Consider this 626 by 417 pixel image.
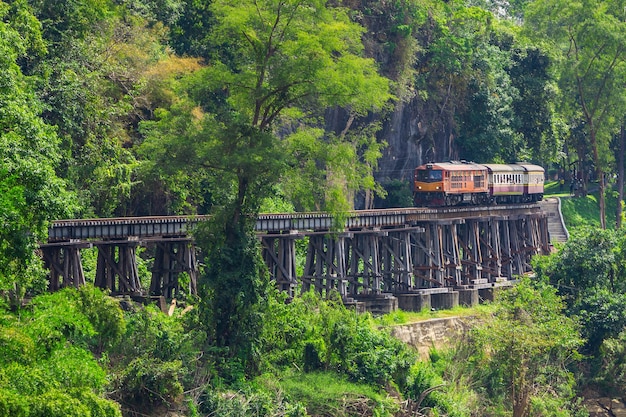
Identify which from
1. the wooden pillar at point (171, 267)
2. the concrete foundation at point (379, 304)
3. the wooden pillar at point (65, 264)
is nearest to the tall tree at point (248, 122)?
the wooden pillar at point (65, 264)

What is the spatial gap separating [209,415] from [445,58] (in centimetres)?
3859

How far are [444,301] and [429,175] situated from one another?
667cm

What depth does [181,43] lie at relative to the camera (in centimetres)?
5794

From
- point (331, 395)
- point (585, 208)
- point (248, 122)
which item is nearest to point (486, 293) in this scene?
point (331, 395)

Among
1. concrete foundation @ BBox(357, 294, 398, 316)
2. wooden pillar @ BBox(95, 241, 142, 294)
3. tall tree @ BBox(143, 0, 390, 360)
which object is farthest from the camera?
concrete foundation @ BBox(357, 294, 398, 316)

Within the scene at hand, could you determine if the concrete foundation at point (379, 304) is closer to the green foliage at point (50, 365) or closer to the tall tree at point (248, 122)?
the tall tree at point (248, 122)

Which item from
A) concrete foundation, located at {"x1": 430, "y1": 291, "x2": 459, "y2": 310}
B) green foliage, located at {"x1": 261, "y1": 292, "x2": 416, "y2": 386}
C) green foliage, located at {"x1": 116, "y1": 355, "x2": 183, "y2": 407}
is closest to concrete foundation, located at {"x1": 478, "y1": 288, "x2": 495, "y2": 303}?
concrete foundation, located at {"x1": 430, "y1": 291, "x2": 459, "y2": 310}

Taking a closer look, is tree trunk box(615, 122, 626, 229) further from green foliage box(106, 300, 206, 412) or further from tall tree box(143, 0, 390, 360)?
green foliage box(106, 300, 206, 412)

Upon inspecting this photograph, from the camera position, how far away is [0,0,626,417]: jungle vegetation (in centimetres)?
2662

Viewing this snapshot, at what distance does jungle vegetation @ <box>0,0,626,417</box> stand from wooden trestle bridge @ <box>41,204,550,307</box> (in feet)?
5.43

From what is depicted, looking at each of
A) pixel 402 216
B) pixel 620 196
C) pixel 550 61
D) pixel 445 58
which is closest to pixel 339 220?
pixel 402 216

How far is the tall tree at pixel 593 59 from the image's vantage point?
6950 cm

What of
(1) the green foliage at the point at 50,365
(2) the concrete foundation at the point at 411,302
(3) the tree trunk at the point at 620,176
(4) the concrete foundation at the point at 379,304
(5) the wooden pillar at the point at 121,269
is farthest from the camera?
(3) the tree trunk at the point at 620,176

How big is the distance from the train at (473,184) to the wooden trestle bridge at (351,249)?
1.33 meters
